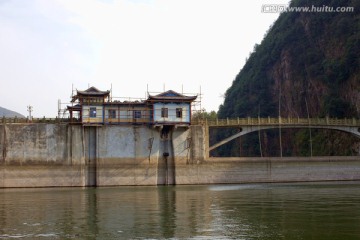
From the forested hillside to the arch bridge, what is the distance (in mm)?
8921

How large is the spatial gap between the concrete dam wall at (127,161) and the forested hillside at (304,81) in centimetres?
1982

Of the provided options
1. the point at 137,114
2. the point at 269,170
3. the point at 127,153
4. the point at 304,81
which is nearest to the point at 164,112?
the point at 137,114

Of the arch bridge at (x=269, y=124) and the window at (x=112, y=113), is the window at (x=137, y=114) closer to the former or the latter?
the window at (x=112, y=113)

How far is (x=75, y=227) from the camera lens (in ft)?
72.2

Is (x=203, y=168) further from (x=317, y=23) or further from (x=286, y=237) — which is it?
(x=317, y=23)

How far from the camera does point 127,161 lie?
5366 cm

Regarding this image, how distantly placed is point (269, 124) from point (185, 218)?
37342mm

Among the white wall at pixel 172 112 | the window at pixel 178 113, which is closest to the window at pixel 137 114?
the white wall at pixel 172 112

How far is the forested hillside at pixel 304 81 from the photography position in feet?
252

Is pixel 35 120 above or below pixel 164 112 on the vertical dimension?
below

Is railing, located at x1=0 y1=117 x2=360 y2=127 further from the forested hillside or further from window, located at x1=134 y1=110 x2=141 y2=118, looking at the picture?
the forested hillside

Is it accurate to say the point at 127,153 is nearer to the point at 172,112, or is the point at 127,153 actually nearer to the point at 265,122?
the point at 172,112

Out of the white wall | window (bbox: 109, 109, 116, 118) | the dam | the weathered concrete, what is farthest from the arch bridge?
window (bbox: 109, 109, 116, 118)

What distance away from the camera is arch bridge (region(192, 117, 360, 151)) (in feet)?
193
